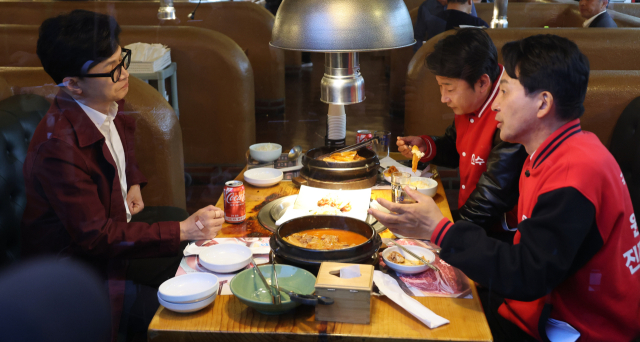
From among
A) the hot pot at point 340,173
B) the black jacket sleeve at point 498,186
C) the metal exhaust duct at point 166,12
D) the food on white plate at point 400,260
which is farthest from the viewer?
the metal exhaust duct at point 166,12

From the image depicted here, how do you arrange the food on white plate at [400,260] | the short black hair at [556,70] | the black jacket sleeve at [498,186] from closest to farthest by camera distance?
the short black hair at [556,70] < the food on white plate at [400,260] < the black jacket sleeve at [498,186]

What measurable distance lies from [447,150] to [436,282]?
109cm

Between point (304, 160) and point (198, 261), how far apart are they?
683 mm

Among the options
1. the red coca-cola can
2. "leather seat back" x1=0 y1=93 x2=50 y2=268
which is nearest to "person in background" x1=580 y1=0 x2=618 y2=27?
the red coca-cola can

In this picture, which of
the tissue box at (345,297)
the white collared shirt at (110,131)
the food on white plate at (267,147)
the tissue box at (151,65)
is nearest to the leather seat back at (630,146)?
the tissue box at (345,297)

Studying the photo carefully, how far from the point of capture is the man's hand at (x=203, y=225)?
1446mm

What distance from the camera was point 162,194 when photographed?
7.49ft

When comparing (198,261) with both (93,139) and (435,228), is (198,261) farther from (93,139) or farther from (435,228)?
(435,228)

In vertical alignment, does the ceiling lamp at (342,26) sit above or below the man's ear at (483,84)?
above

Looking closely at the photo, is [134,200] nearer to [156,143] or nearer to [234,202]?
[156,143]

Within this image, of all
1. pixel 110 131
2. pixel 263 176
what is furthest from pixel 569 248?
pixel 110 131

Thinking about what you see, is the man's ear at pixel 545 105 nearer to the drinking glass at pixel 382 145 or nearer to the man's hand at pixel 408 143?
the man's hand at pixel 408 143

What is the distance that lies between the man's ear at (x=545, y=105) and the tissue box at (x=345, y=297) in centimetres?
59

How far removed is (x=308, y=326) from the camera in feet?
3.60
